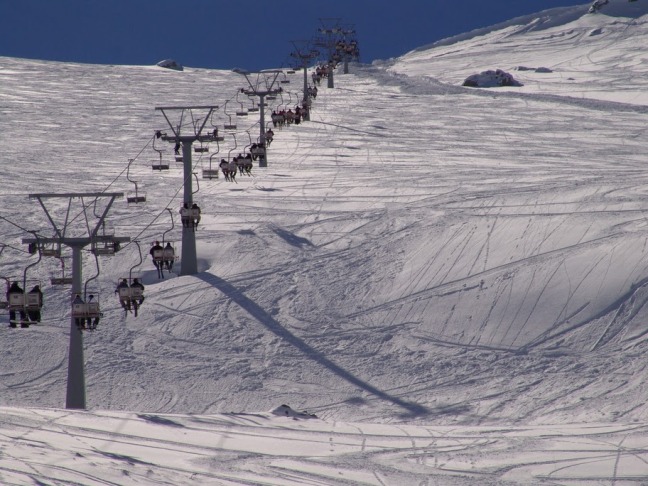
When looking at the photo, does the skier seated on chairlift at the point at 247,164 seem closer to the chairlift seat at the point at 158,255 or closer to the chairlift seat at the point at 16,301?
the chairlift seat at the point at 158,255

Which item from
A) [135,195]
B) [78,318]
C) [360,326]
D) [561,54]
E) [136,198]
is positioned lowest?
[360,326]

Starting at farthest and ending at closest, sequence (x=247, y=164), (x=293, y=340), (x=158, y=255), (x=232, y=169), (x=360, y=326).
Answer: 1. (x=247, y=164)
2. (x=232, y=169)
3. (x=158, y=255)
4. (x=360, y=326)
5. (x=293, y=340)

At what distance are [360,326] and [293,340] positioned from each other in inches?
49.1

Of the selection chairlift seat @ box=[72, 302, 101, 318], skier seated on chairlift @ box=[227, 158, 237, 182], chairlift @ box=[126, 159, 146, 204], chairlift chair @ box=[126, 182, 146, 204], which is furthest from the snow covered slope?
chairlift seat @ box=[72, 302, 101, 318]

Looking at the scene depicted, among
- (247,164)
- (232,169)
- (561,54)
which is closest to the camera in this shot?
(232,169)

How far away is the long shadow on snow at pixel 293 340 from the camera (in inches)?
676

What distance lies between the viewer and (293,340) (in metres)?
19.9

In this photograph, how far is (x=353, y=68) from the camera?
8200cm

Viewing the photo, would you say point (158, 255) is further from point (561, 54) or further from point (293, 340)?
point (561, 54)

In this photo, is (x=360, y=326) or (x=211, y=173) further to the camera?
(x=211, y=173)

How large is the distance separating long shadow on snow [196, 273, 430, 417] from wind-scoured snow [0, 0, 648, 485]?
47 mm

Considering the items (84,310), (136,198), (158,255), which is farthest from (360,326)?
(136,198)

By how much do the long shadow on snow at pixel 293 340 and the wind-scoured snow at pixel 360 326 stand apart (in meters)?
0.05

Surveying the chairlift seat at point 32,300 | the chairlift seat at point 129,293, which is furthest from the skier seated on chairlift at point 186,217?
the chairlift seat at point 32,300
